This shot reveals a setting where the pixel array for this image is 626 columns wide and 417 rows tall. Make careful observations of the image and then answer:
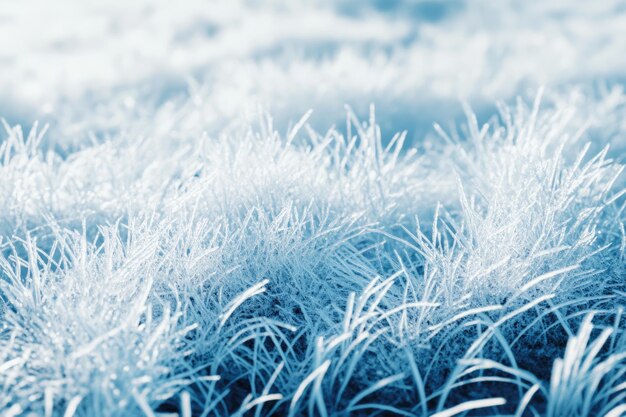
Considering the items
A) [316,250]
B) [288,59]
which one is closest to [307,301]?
[316,250]

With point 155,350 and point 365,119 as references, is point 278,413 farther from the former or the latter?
point 365,119

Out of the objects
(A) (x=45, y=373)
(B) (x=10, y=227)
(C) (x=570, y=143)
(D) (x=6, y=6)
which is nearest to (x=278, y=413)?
(A) (x=45, y=373)

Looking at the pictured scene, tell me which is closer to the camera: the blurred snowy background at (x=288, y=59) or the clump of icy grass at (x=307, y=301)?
the clump of icy grass at (x=307, y=301)

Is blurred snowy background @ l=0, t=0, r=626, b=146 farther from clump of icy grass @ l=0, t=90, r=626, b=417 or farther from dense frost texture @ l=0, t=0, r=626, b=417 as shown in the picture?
clump of icy grass @ l=0, t=90, r=626, b=417

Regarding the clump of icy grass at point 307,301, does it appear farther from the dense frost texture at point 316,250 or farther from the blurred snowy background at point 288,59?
the blurred snowy background at point 288,59

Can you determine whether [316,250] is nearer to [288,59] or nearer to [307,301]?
[307,301]

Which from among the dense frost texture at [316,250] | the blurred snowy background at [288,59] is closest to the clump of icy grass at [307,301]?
the dense frost texture at [316,250]
